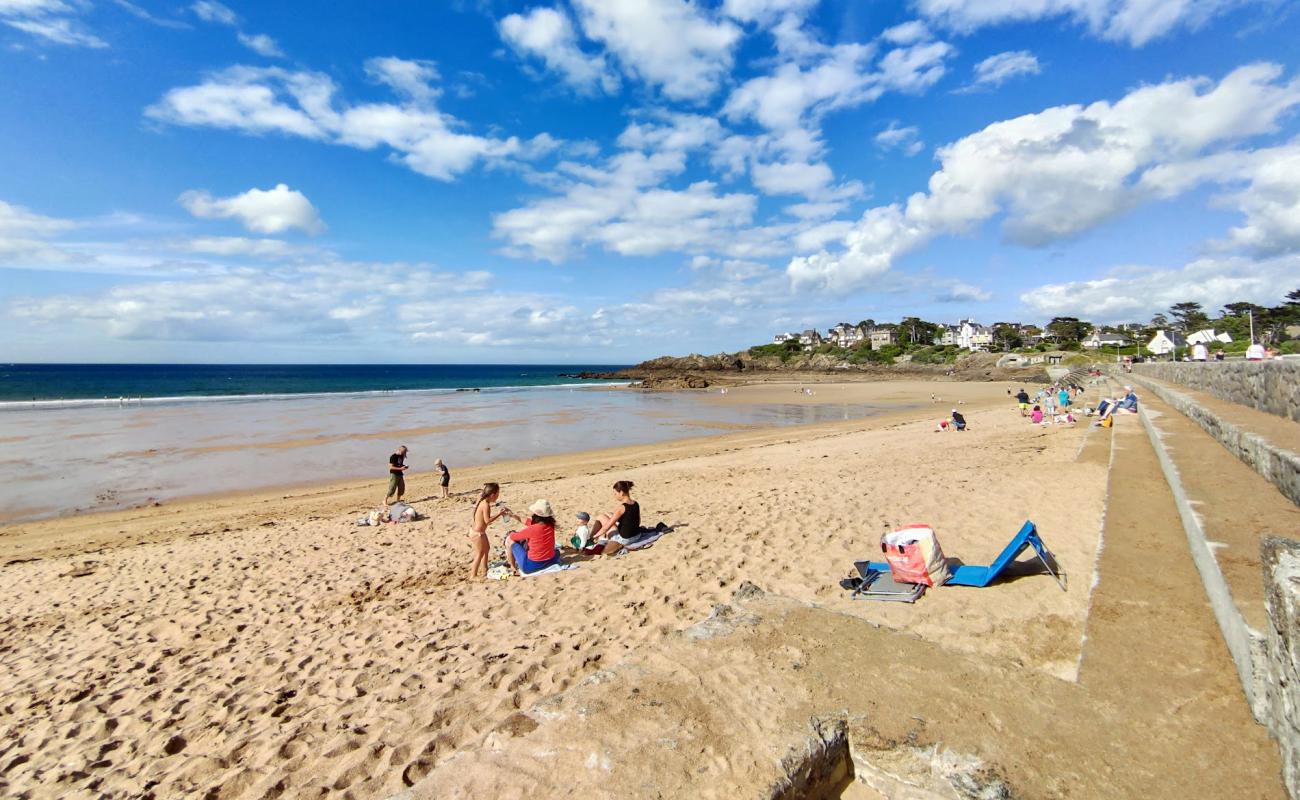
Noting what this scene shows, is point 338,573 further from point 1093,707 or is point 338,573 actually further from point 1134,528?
point 1134,528

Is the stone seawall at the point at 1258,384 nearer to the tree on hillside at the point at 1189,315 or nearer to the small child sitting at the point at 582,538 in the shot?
the small child sitting at the point at 582,538

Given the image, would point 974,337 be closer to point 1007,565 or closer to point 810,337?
point 810,337

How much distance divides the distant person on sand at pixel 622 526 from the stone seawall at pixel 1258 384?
8680mm

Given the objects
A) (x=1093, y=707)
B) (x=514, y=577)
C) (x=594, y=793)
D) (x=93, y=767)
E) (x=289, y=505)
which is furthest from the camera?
(x=289, y=505)

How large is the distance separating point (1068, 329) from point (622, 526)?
111252mm

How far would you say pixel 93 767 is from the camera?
3768 millimetres

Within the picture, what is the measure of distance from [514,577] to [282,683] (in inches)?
104

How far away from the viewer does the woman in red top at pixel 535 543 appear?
23.1ft

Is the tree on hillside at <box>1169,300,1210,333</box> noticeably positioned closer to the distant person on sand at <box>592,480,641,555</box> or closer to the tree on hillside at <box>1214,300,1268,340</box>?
the tree on hillside at <box>1214,300,1268,340</box>

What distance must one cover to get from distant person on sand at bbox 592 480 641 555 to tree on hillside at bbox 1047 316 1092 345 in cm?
10283

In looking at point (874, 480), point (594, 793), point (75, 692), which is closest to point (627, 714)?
point (594, 793)

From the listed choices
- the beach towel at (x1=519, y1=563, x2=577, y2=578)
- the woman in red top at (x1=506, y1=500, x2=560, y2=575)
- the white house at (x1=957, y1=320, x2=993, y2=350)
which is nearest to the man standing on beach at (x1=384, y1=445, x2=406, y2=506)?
the woman in red top at (x1=506, y1=500, x2=560, y2=575)

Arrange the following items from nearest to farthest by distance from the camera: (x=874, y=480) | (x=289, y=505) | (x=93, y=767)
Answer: (x=93, y=767) < (x=874, y=480) < (x=289, y=505)

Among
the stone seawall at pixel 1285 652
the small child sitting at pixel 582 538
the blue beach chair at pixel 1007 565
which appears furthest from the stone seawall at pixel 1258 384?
the small child sitting at pixel 582 538
